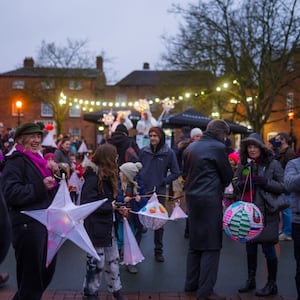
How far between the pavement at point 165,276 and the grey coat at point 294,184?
1073mm

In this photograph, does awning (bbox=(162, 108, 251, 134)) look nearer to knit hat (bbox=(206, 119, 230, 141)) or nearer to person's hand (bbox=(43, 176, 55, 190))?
knit hat (bbox=(206, 119, 230, 141))

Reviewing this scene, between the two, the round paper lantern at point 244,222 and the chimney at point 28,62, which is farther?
the chimney at point 28,62

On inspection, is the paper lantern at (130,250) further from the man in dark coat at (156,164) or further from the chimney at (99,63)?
the chimney at (99,63)

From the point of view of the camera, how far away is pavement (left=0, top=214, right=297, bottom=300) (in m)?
5.18

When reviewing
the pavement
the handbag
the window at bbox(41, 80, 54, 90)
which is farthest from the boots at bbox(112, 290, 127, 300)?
the window at bbox(41, 80, 54, 90)

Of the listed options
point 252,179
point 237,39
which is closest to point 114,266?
point 252,179

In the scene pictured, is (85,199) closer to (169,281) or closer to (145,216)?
(145,216)

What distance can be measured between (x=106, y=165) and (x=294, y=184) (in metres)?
1.93

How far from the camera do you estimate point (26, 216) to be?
3811 mm

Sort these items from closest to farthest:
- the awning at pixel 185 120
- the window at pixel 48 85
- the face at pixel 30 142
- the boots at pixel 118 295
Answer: the face at pixel 30 142, the boots at pixel 118 295, the awning at pixel 185 120, the window at pixel 48 85

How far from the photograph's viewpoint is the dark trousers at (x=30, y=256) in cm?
380

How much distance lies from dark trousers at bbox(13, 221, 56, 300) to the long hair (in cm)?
100

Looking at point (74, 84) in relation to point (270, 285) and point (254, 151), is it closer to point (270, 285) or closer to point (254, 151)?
point (254, 151)

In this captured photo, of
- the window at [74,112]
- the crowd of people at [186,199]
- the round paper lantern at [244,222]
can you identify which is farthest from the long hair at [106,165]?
the window at [74,112]
